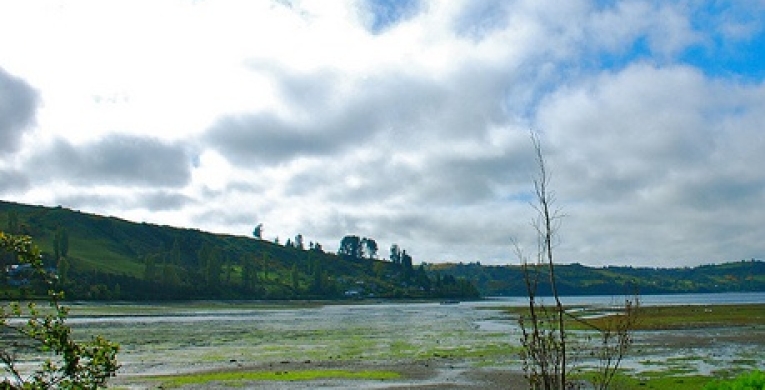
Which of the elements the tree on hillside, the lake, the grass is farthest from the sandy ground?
the tree on hillside

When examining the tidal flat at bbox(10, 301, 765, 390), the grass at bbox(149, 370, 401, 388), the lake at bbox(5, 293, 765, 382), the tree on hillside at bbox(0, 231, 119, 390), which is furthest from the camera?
the lake at bbox(5, 293, 765, 382)

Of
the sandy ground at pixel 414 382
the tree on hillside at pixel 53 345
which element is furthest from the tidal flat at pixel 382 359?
the tree on hillside at pixel 53 345

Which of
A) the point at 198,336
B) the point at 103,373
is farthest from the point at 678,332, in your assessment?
the point at 103,373

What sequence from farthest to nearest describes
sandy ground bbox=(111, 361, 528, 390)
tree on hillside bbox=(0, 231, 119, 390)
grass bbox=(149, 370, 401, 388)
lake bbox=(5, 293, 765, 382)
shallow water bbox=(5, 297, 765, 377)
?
shallow water bbox=(5, 297, 765, 377) → lake bbox=(5, 293, 765, 382) → grass bbox=(149, 370, 401, 388) → sandy ground bbox=(111, 361, 528, 390) → tree on hillside bbox=(0, 231, 119, 390)

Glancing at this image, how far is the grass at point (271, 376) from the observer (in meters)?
42.1

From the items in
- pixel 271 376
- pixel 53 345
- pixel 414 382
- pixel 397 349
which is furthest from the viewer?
pixel 397 349

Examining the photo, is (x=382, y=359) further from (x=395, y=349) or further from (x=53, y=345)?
(x=53, y=345)

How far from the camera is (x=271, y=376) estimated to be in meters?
44.2

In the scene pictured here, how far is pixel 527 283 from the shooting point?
767 centimetres

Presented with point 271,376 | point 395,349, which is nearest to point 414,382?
point 271,376

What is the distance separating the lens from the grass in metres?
42.1

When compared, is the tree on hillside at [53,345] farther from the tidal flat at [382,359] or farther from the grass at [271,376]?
the grass at [271,376]

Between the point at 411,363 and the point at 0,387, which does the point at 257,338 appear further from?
the point at 0,387

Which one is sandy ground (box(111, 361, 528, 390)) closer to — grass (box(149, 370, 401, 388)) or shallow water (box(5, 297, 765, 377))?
grass (box(149, 370, 401, 388))
